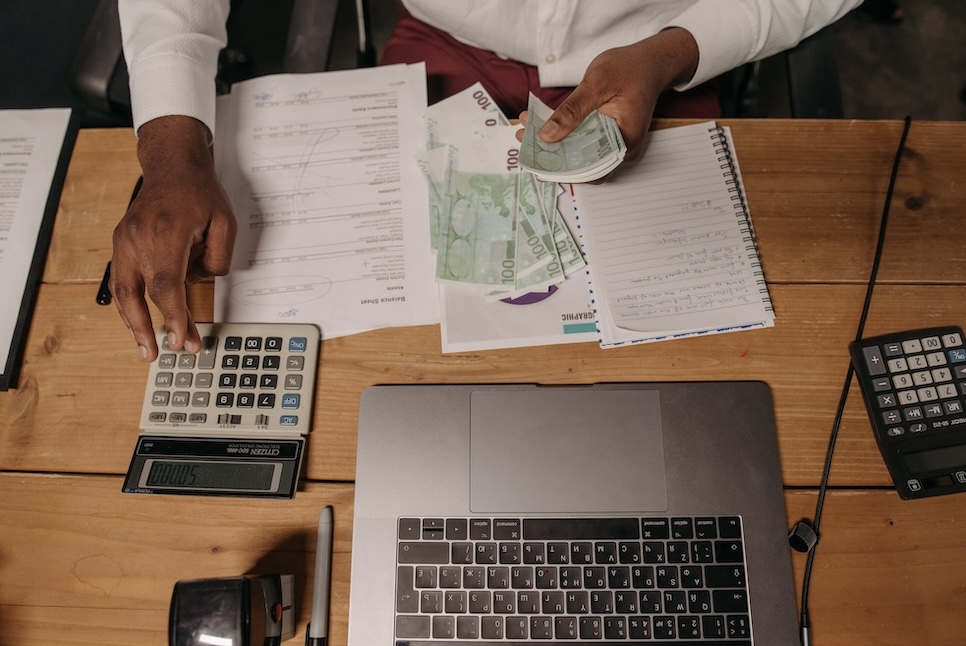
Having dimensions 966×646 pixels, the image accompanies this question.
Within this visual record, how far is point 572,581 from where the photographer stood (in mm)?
605

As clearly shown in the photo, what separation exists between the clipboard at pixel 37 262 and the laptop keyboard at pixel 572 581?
476 mm

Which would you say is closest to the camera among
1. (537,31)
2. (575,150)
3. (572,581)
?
(572,581)

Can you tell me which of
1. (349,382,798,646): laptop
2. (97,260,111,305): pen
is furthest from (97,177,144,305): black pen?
(349,382,798,646): laptop

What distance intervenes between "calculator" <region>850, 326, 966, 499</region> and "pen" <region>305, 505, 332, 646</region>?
565mm

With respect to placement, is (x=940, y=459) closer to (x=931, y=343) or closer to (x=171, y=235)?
(x=931, y=343)

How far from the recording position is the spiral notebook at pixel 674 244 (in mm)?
686

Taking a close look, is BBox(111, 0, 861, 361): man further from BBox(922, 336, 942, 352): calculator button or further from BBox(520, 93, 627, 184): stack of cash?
BBox(922, 336, 942, 352): calculator button

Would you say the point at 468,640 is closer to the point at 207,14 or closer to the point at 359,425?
the point at 359,425

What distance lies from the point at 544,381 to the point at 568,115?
0.96 ft

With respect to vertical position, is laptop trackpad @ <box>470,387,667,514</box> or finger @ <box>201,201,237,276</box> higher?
finger @ <box>201,201,237,276</box>

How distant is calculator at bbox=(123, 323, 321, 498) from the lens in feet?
2.11

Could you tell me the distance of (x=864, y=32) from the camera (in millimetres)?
1574

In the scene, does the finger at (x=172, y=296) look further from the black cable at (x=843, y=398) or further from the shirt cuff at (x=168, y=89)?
the black cable at (x=843, y=398)

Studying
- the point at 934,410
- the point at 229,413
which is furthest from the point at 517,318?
the point at 934,410
